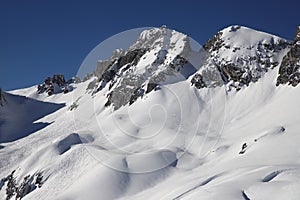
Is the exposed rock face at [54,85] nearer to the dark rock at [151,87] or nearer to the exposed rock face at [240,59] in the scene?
the dark rock at [151,87]

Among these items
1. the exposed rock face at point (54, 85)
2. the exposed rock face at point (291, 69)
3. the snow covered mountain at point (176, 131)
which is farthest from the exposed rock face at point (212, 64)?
the exposed rock face at point (54, 85)

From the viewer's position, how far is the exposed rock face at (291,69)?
4933 cm

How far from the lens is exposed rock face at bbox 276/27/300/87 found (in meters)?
49.3

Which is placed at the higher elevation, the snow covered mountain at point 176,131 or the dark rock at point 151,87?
the dark rock at point 151,87

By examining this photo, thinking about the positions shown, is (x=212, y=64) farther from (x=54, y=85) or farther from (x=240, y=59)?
(x=54, y=85)

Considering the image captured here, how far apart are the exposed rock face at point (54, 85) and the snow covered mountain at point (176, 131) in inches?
931

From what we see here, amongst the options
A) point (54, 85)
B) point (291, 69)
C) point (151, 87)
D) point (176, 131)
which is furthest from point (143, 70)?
point (54, 85)

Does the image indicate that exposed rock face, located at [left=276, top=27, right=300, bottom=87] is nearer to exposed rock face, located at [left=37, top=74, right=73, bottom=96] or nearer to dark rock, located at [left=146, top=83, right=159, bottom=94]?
dark rock, located at [left=146, top=83, right=159, bottom=94]

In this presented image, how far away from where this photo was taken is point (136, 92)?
201 ft

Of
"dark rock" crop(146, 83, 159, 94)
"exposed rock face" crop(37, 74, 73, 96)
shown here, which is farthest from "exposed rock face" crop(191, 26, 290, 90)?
"exposed rock face" crop(37, 74, 73, 96)

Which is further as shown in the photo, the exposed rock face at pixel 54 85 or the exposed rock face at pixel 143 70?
the exposed rock face at pixel 54 85

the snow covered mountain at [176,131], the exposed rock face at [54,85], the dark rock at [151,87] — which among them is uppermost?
the exposed rock face at [54,85]

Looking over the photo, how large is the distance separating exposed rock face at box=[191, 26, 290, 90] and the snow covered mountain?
0.18 m

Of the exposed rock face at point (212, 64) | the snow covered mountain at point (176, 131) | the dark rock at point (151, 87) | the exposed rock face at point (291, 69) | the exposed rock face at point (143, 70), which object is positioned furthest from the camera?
the exposed rock face at point (143, 70)
